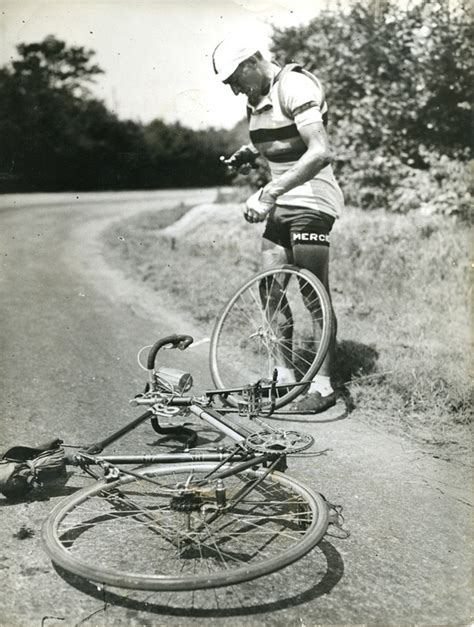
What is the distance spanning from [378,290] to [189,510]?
4501 millimetres

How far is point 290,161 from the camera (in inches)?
189

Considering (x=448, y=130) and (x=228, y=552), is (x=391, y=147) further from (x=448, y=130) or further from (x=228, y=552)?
(x=228, y=552)

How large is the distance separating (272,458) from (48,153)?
7.19 metres

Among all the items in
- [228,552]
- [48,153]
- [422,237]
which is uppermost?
[48,153]

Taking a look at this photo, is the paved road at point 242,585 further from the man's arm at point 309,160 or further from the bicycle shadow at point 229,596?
the man's arm at point 309,160

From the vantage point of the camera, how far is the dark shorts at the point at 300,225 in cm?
468

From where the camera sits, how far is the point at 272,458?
3100 millimetres

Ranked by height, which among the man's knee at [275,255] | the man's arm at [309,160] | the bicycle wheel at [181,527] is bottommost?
the bicycle wheel at [181,527]

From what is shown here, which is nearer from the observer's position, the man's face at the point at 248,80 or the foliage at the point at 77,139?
the man's face at the point at 248,80

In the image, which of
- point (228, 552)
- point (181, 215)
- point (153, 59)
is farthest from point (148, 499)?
point (181, 215)

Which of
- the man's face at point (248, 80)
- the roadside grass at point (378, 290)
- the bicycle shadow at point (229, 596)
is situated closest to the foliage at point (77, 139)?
the roadside grass at point (378, 290)

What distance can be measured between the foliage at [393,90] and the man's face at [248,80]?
4965 mm

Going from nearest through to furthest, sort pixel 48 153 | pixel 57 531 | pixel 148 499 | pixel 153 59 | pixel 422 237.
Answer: pixel 57 531
pixel 148 499
pixel 153 59
pixel 422 237
pixel 48 153

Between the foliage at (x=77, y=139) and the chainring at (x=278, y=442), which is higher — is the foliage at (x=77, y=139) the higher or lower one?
the higher one
